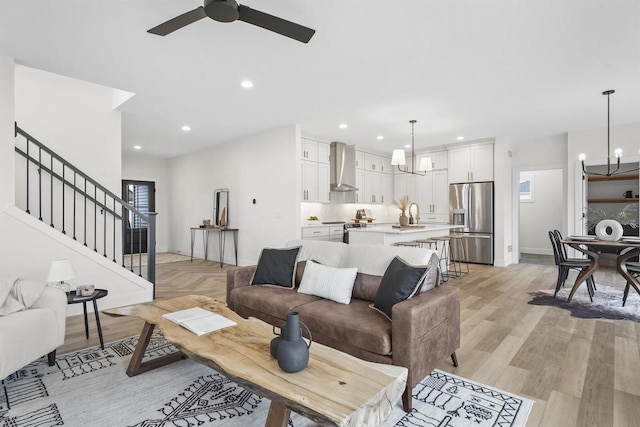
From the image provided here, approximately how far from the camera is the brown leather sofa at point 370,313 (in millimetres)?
1968

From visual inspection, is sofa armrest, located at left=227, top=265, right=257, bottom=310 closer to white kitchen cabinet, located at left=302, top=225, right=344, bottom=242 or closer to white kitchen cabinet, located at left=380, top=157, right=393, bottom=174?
white kitchen cabinet, located at left=302, top=225, right=344, bottom=242

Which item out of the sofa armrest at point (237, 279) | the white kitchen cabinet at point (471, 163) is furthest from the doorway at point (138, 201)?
the white kitchen cabinet at point (471, 163)

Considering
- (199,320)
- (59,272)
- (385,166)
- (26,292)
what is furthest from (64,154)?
(385,166)

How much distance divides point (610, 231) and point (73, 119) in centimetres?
761

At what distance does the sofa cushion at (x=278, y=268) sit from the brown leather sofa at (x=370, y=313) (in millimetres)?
82

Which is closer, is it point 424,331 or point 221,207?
point 424,331

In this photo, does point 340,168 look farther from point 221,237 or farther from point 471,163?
point 221,237

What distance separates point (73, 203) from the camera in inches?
182

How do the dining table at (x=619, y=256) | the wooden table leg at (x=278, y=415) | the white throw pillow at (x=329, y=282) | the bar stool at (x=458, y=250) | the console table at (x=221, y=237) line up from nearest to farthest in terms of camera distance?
the wooden table leg at (x=278, y=415) → the white throw pillow at (x=329, y=282) → the dining table at (x=619, y=256) → the console table at (x=221, y=237) → the bar stool at (x=458, y=250)

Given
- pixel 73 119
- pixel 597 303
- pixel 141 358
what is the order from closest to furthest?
pixel 141 358 < pixel 597 303 < pixel 73 119

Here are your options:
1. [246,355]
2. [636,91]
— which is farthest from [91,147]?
[636,91]

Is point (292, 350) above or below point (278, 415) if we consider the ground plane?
above

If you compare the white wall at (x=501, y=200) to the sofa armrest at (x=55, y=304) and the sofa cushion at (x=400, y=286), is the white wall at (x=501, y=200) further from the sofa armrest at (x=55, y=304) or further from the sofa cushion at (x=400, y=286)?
the sofa armrest at (x=55, y=304)

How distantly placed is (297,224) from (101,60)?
3.52 m
